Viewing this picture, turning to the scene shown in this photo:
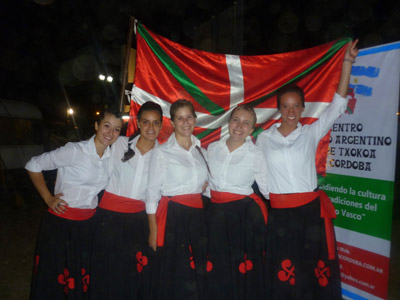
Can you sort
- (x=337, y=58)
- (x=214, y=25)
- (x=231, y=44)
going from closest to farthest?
(x=337, y=58) < (x=231, y=44) < (x=214, y=25)

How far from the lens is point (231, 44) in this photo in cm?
474

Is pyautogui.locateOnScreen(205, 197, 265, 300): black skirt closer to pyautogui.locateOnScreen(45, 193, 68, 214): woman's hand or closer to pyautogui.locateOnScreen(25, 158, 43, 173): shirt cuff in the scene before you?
pyautogui.locateOnScreen(45, 193, 68, 214): woman's hand

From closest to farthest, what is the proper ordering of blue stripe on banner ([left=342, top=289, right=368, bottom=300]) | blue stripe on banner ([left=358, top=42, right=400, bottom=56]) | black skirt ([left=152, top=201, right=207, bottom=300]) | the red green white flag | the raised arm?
black skirt ([left=152, top=201, right=207, bottom=300]) → the raised arm → blue stripe on banner ([left=358, top=42, right=400, bottom=56]) → blue stripe on banner ([left=342, top=289, right=368, bottom=300]) → the red green white flag

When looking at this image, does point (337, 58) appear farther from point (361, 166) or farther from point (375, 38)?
point (375, 38)

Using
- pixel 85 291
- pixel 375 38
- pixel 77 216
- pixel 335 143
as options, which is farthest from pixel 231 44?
pixel 375 38

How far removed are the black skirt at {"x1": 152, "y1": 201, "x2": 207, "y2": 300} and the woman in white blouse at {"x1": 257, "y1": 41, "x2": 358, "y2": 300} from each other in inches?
23.5

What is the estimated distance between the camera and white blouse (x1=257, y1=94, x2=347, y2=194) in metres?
2.44

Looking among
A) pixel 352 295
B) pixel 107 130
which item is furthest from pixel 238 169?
pixel 352 295

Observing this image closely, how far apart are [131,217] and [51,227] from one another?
0.62 meters

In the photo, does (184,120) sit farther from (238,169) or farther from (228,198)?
(228,198)

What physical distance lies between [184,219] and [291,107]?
50.1 inches

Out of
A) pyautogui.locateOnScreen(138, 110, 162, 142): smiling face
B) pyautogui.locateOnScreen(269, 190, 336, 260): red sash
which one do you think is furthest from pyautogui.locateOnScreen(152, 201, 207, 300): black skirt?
pyautogui.locateOnScreen(269, 190, 336, 260): red sash

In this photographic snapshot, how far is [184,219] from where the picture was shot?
2.34 m

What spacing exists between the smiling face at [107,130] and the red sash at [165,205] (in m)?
0.66
